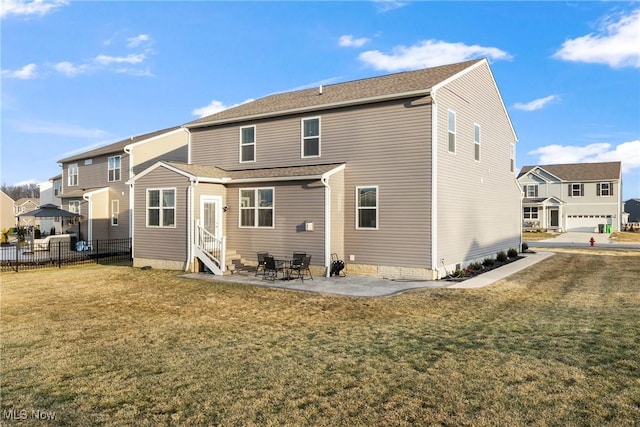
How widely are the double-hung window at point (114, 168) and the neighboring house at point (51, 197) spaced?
4.75m

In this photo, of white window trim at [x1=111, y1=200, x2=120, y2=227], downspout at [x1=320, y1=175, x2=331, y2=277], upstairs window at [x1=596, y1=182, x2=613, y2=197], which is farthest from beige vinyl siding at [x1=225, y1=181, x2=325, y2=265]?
upstairs window at [x1=596, y1=182, x2=613, y2=197]

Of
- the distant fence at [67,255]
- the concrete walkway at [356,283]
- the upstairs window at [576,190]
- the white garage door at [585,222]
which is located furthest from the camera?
the upstairs window at [576,190]

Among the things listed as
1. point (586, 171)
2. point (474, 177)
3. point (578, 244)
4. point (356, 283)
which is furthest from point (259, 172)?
point (586, 171)

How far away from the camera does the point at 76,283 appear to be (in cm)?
1286

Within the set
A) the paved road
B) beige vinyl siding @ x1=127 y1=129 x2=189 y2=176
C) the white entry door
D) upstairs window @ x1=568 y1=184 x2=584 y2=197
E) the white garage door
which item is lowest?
the paved road

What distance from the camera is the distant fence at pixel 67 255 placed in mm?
17562

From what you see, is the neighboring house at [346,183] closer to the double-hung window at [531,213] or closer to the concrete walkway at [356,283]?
the concrete walkway at [356,283]

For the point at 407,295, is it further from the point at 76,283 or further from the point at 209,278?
the point at 76,283

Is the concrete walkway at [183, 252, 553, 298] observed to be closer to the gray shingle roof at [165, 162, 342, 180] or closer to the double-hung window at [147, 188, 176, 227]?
the double-hung window at [147, 188, 176, 227]

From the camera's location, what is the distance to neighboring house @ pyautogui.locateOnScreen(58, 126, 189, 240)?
81.5ft

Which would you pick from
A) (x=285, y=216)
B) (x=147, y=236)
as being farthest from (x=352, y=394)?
(x=147, y=236)

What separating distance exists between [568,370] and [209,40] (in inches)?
736

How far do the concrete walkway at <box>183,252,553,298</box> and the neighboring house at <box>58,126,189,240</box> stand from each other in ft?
43.3

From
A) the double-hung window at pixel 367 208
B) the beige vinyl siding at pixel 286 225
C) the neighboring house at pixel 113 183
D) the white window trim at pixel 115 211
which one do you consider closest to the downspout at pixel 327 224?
the beige vinyl siding at pixel 286 225
